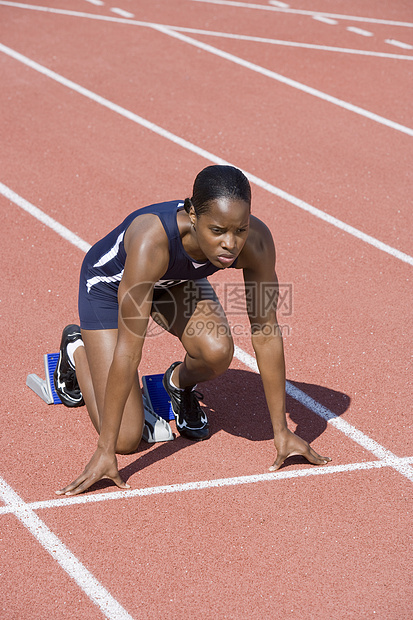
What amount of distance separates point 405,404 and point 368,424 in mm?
319

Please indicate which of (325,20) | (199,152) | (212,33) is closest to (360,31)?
(325,20)

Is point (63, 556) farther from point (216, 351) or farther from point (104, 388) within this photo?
point (216, 351)

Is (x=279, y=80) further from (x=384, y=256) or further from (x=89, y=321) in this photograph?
(x=89, y=321)

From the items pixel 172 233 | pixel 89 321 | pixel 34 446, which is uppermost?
pixel 172 233

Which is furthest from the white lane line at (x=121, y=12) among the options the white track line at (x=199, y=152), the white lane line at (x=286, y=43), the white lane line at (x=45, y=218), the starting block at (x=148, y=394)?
the starting block at (x=148, y=394)

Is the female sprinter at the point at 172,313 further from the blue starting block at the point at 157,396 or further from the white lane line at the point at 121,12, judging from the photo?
the white lane line at the point at 121,12

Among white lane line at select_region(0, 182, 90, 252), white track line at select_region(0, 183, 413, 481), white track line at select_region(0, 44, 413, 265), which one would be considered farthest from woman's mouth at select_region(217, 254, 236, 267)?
white track line at select_region(0, 44, 413, 265)

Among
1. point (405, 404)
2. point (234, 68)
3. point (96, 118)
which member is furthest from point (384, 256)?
point (234, 68)

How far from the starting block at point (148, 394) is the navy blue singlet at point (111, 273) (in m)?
0.52

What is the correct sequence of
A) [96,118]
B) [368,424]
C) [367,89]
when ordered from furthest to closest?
[367,89] < [96,118] < [368,424]

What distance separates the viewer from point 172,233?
3898mm

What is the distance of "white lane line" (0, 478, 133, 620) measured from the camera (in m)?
3.38

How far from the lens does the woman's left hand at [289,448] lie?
4176 mm

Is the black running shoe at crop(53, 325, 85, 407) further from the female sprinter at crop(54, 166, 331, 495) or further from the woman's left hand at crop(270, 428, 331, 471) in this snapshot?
the woman's left hand at crop(270, 428, 331, 471)
